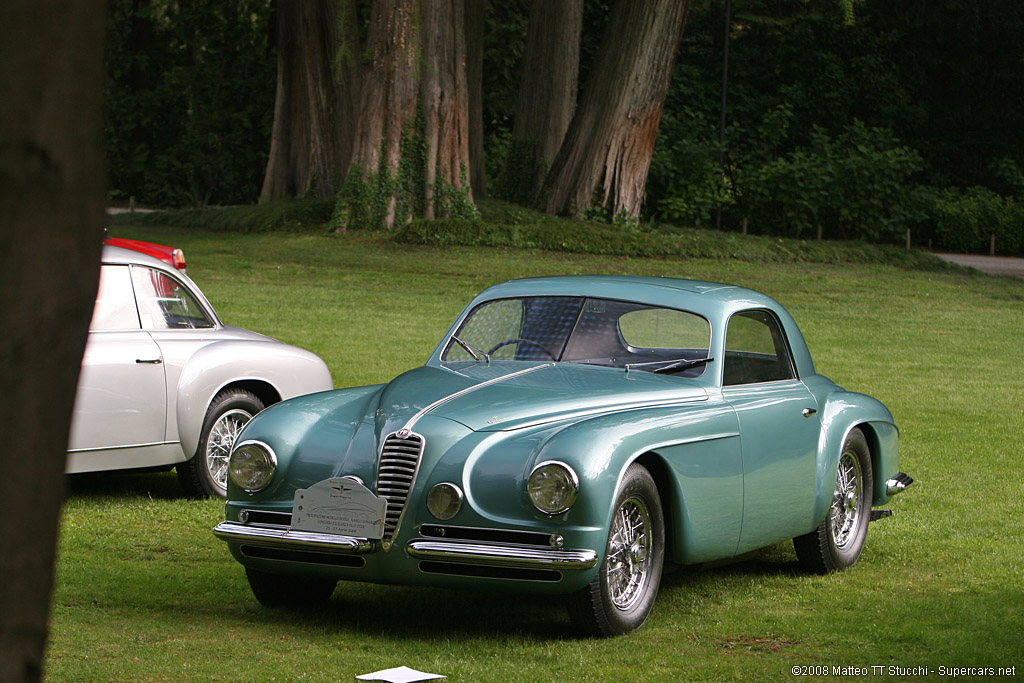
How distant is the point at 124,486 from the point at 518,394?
4249mm

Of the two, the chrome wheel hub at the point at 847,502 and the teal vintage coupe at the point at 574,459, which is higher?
the teal vintage coupe at the point at 574,459

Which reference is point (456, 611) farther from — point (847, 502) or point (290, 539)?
point (847, 502)

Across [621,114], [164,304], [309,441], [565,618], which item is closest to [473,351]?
[309,441]

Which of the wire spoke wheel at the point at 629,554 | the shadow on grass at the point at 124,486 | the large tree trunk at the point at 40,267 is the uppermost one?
the large tree trunk at the point at 40,267

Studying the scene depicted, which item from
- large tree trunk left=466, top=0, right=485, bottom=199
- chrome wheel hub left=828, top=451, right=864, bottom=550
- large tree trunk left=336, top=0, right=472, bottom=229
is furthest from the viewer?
large tree trunk left=466, top=0, right=485, bottom=199

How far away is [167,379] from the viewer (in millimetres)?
8234

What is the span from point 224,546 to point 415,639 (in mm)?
2162

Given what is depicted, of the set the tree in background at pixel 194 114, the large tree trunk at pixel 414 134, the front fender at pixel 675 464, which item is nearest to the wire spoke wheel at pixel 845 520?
the front fender at pixel 675 464

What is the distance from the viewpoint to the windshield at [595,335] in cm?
671

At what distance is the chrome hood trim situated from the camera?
221 inches

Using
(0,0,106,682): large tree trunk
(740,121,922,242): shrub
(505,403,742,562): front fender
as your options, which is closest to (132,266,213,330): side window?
(505,403,742,562): front fender

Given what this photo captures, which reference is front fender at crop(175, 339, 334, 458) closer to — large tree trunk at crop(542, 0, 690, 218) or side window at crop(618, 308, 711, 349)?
side window at crop(618, 308, 711, 349)

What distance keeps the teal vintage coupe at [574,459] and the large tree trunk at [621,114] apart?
68.7ft

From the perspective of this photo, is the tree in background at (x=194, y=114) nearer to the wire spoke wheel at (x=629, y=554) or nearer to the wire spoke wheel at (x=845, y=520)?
the wire spoke wheel at (x=845, y=520)
